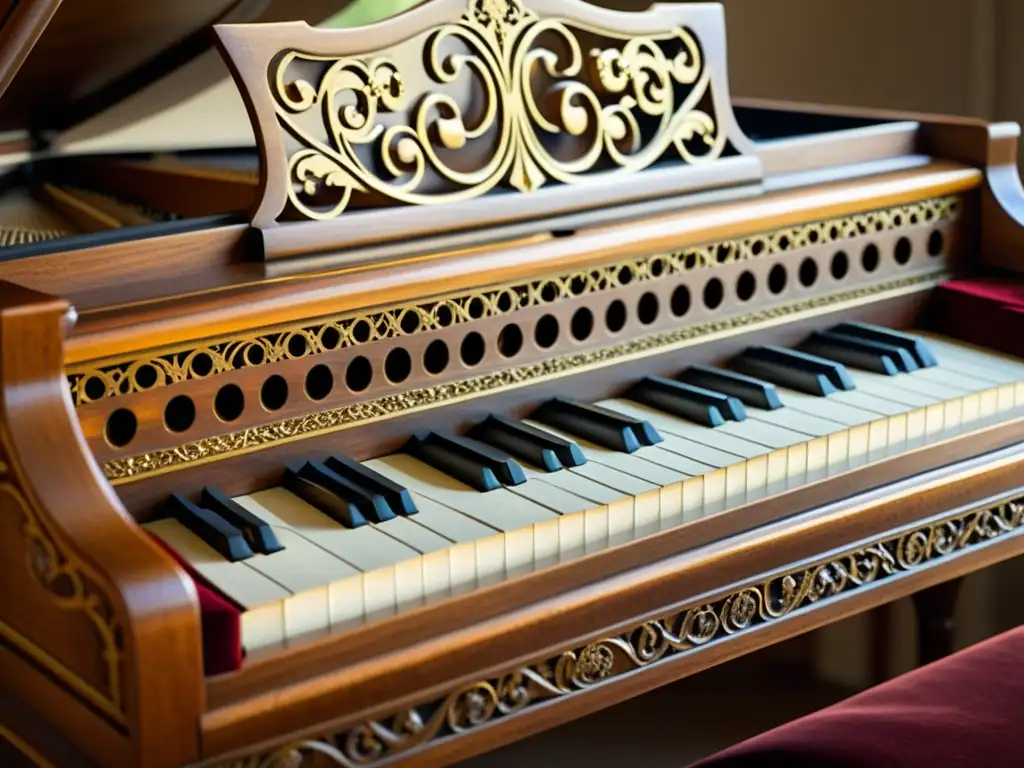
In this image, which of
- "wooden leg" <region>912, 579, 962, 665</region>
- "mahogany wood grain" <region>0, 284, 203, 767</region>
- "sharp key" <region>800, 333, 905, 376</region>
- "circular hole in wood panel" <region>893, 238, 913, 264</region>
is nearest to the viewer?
"mahogany wood grain" <region>0, 284, 203, 767</region>

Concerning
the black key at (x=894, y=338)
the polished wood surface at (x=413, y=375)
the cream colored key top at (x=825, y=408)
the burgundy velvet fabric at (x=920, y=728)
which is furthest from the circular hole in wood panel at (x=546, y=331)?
the burgundy velvet fabric at (x=920, y=728)

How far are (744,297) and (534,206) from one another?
464 mm

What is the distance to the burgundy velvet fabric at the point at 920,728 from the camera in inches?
44.1

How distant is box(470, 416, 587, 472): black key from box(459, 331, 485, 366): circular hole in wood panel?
3.8 inches

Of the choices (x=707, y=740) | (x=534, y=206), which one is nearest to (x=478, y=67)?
(x=534, y=206)

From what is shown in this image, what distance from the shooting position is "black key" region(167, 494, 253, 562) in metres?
1.56

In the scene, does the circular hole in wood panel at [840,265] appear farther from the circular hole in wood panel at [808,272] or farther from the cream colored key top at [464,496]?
the cream colored key top at [464,496]

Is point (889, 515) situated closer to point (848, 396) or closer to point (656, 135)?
point (848, 396)

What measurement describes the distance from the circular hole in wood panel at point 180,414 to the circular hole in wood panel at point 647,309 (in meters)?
0.74

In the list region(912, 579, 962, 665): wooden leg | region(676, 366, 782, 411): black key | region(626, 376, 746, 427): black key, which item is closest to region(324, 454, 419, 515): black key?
region(626, 376, 746, 427): black key

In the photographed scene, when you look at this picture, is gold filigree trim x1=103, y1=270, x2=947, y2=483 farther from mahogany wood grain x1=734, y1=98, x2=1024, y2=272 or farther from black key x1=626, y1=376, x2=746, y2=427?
mahogany wood grain x1=734, y1=98, x2=1024, y2=272

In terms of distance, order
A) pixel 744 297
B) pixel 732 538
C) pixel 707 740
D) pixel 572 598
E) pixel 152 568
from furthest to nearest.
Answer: pixel 707 740 → pixel 744 297 → pixel 732 538 → pixel 572 598 → pixel 152 568

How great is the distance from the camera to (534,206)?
200 centimetres

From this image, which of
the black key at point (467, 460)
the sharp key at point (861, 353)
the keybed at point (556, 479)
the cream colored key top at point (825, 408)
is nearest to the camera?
the keybed at point (556, 479)
